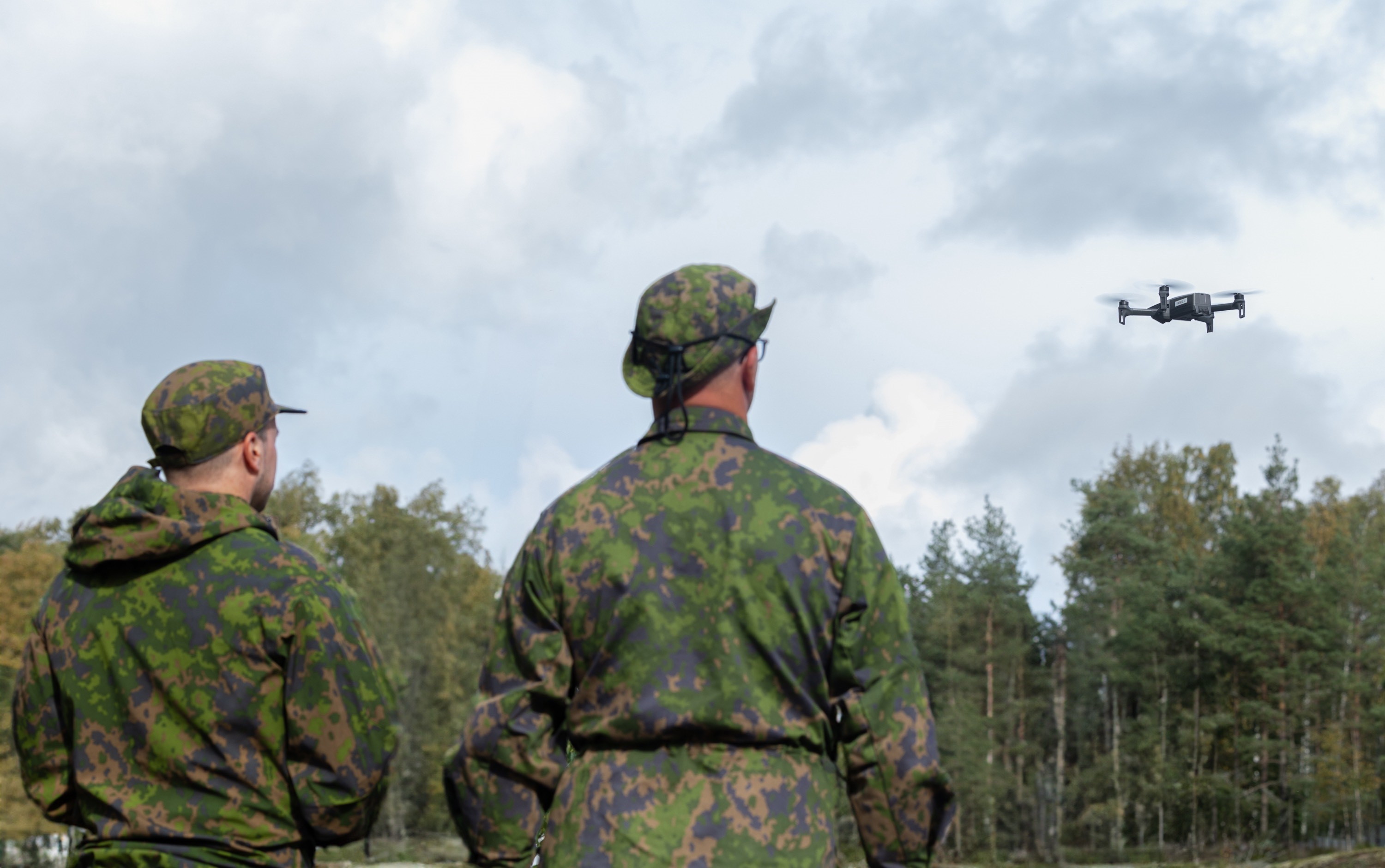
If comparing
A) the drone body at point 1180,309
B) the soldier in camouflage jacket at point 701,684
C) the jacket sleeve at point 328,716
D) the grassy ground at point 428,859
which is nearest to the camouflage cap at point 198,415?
the jacket sleeve at point 328,716

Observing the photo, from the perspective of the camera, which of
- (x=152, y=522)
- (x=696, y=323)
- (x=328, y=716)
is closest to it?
(x=696, y=323)

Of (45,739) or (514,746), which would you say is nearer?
(514,746)

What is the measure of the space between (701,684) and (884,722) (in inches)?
18.9

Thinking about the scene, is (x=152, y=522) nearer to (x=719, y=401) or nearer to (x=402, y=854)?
(x=719, y=401)

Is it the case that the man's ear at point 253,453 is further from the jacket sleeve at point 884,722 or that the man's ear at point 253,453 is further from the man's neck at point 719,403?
the jacket sleeve at point 884,722

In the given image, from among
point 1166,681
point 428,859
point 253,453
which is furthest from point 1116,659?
point 253,453

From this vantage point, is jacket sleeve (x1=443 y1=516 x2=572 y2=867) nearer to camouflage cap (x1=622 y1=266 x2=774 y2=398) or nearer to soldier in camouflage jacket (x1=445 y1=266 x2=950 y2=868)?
soldier in camouflage jacket (x1=445 y1=266 x2=950 y2=868)

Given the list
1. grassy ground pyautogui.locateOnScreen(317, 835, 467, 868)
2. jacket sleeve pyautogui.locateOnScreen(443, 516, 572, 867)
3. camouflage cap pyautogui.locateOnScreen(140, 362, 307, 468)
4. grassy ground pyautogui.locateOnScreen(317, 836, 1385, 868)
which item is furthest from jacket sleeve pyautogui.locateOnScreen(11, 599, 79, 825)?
grassy ground pyautogui.locateOnScreen(317, 835, 467, 868)

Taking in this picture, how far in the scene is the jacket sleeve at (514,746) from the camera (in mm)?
3643

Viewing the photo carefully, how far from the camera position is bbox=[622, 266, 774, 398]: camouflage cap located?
394 centimetres

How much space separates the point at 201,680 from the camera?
422 cm

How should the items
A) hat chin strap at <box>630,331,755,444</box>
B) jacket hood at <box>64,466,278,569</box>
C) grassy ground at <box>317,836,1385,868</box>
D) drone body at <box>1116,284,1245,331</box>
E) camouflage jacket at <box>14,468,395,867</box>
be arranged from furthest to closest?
grassy ground at <box>317,836,1385,868</box>, drone body at <box>1116,284,1245,331</box>, jacket hood at <box>64,466,278,569</box>, camouflage jacket at <box>14,468,395,867</box>, hat chin strap at <box>630,331,755,444</box>

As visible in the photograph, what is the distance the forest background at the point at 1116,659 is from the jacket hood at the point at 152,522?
4050cm

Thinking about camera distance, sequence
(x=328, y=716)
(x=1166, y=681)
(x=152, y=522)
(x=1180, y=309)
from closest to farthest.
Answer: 1. (x=328, y=716)
2. (x=152, y=522)
3. (x=1180, y=309)
4. (x=1166, y=681)
